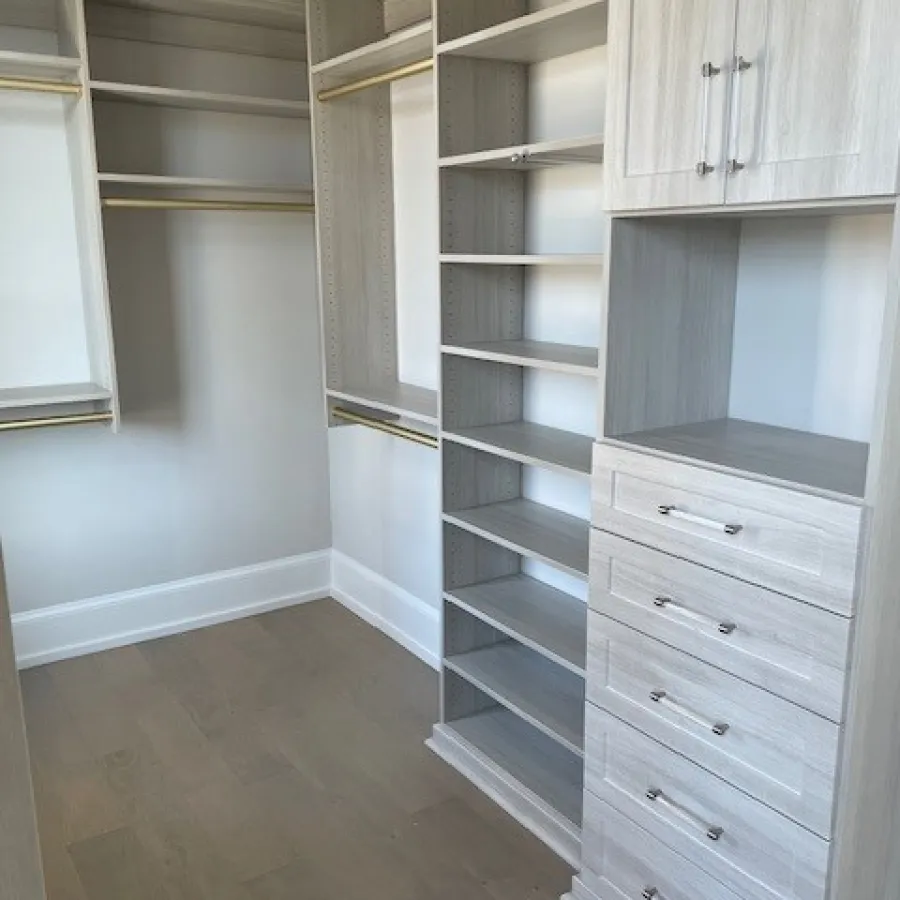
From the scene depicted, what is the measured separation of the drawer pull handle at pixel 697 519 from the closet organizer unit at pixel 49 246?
2010 mm

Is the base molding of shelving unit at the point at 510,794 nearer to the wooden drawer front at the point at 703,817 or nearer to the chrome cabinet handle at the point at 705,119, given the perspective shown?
the wooden drawer front at the point at 703,817

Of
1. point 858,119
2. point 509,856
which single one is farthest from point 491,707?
point 858,119

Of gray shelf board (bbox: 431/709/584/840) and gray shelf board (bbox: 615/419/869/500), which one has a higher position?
gray shelf board (bbox: 615/419/869/500)

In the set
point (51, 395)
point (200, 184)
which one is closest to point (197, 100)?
point (200, 184)

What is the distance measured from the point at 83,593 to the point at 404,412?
159 centimetres

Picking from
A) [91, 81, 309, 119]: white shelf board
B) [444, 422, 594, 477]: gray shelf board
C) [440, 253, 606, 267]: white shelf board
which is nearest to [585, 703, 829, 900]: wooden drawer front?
[444, 422, 594, 477]: gray shelf board

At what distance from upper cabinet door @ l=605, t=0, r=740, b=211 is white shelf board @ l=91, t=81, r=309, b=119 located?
1659mm

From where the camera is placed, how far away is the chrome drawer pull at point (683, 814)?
174 cm

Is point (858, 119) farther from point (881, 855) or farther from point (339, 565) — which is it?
point (339, 565)

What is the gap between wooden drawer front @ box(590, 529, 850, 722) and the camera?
1501mm

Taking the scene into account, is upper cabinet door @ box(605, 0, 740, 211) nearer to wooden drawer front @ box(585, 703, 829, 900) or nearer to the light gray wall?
wooden drawer front @ box(585, 703, 829, 900)

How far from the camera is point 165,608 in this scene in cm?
359

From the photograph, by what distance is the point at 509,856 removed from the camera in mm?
2297

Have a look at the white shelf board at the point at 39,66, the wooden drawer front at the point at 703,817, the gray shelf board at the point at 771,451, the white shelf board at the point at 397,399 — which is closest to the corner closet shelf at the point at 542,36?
the gray shelf board at the point at 771,451
